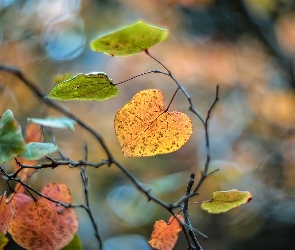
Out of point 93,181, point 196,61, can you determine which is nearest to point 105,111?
point 93,181

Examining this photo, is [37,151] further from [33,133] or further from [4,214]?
[33,133]

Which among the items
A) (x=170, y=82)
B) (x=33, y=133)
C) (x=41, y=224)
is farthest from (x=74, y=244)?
(x=170, y=82)

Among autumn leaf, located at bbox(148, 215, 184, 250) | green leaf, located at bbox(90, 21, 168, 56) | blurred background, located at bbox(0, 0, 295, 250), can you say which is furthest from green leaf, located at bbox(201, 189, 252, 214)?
blurred background, located at bbox(0, 0, 295, 250)

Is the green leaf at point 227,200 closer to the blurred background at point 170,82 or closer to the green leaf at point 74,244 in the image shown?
the green leaf at point 74,244

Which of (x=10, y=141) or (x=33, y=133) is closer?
(x=10, y=141)

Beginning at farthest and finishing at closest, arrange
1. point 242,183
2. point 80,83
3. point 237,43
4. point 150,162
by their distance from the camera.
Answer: point 150,162
point 237,43
point 242,183
point 80,83

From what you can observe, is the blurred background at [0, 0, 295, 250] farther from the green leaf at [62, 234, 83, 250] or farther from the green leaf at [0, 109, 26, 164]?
the green leaf at [0, 109, 26, 164]

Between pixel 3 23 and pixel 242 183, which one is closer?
pixel 242 183

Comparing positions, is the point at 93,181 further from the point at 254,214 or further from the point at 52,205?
the point at 52,205
